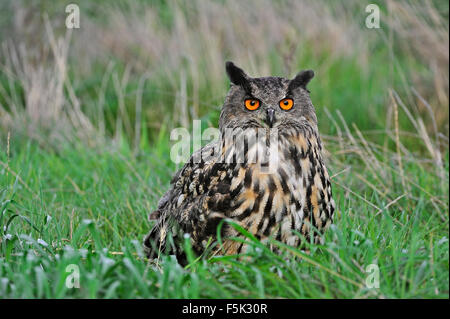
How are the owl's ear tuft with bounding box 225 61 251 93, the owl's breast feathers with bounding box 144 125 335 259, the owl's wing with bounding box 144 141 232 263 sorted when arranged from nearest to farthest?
the owl's breast feathers with bounding box 144 125 335 259 < the owl's wing with bounding box 144 141 232 263 < the owl's ear tuft with bounding box 225 61 251 93

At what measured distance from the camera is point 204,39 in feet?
25.3

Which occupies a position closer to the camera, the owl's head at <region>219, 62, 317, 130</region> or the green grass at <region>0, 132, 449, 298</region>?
the green grass at <region>0, 132, 449, 298</region>

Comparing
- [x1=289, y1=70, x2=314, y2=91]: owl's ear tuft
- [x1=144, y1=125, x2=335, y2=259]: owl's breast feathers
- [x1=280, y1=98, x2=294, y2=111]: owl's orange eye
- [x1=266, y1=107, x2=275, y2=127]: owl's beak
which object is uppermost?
[x1=289, y1=70, x2=314, y2=91]: owl's ear tuft

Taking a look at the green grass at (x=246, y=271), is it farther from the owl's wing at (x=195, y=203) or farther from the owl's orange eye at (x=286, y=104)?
the owl's orange eye at (x=286, y=104)

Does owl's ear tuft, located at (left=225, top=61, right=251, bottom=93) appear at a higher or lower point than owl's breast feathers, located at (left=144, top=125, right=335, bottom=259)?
higher

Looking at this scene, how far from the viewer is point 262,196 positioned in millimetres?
3057

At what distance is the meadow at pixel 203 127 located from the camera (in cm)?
252

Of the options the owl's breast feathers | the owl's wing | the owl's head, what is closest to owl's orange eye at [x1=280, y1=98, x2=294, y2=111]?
the owl's head

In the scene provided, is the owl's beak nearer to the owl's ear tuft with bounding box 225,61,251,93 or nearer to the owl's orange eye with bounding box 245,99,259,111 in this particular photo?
the owl's orange eye with bounding box 245,99,259,111

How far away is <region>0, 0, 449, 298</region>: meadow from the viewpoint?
2523 mm

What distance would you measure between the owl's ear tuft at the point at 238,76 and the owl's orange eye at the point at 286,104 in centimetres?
19

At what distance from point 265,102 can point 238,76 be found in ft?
0.85

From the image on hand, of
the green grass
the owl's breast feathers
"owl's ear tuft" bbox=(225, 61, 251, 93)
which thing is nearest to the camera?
the green grass

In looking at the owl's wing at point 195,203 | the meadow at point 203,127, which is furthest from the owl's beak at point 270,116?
the meadow at point 203,127
